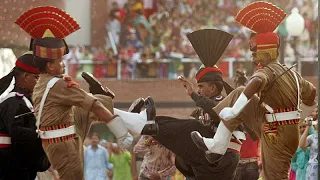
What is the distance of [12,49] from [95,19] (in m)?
14.3

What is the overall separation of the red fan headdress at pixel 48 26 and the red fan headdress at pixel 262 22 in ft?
5.73

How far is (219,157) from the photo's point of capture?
10859mm

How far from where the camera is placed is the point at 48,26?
11047 mm

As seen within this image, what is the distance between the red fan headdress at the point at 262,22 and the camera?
11.0 m

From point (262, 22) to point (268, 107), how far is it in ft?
2.97

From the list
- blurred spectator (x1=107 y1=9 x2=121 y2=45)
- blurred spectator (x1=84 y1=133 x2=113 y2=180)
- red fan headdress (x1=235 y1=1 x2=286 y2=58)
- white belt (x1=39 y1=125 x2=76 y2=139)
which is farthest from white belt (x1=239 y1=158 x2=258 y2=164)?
blurred spectator (x1=107 y1=9 x2=121 y2=45)

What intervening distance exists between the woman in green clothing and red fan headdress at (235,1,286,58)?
30.1 ft

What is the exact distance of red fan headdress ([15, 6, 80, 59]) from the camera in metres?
10.9

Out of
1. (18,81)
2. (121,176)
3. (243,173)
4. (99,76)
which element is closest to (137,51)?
(99,76)

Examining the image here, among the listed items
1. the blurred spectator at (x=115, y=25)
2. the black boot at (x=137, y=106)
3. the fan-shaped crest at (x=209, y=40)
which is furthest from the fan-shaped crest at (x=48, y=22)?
the blurred spectator at (x=115, y=25)

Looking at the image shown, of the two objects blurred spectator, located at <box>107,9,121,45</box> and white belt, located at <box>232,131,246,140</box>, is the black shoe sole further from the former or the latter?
blurred spectator, located at <box>107,9,121,45</box>

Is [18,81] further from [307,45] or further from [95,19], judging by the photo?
[95,19]

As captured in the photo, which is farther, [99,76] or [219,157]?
[99,76]

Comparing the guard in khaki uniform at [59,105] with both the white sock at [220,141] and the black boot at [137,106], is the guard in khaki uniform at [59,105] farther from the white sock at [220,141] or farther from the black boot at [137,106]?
the white sock at [220,141]
